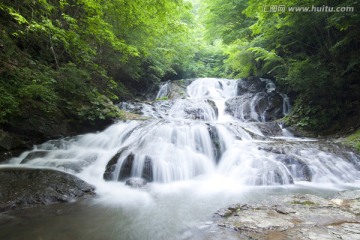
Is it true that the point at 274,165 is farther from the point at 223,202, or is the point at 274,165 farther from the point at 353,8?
the point at 353,8

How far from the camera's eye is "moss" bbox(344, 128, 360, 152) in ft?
21.6

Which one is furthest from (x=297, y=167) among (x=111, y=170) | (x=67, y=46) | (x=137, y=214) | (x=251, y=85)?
(x=251, y=85)

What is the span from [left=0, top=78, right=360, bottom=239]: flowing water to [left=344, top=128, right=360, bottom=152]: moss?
1.88ft

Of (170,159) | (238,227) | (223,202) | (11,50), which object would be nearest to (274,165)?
(223,202)

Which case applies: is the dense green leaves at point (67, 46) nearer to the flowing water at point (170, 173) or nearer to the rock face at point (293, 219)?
the flowing water at point (170, 173)

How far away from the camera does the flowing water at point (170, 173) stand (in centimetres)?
314

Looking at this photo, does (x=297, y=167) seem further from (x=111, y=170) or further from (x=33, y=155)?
(x=33, y=155)

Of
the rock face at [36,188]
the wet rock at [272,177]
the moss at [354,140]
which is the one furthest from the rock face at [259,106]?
the rock face at [36,188]

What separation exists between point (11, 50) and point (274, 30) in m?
A: 9.03

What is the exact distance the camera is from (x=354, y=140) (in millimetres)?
6973

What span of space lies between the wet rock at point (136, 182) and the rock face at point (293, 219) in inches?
88.2

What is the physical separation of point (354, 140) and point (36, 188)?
8.50 metres

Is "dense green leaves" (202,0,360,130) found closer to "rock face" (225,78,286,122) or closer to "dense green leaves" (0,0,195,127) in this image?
"rock face" (225,78,286,122)

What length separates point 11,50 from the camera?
6.32 m
